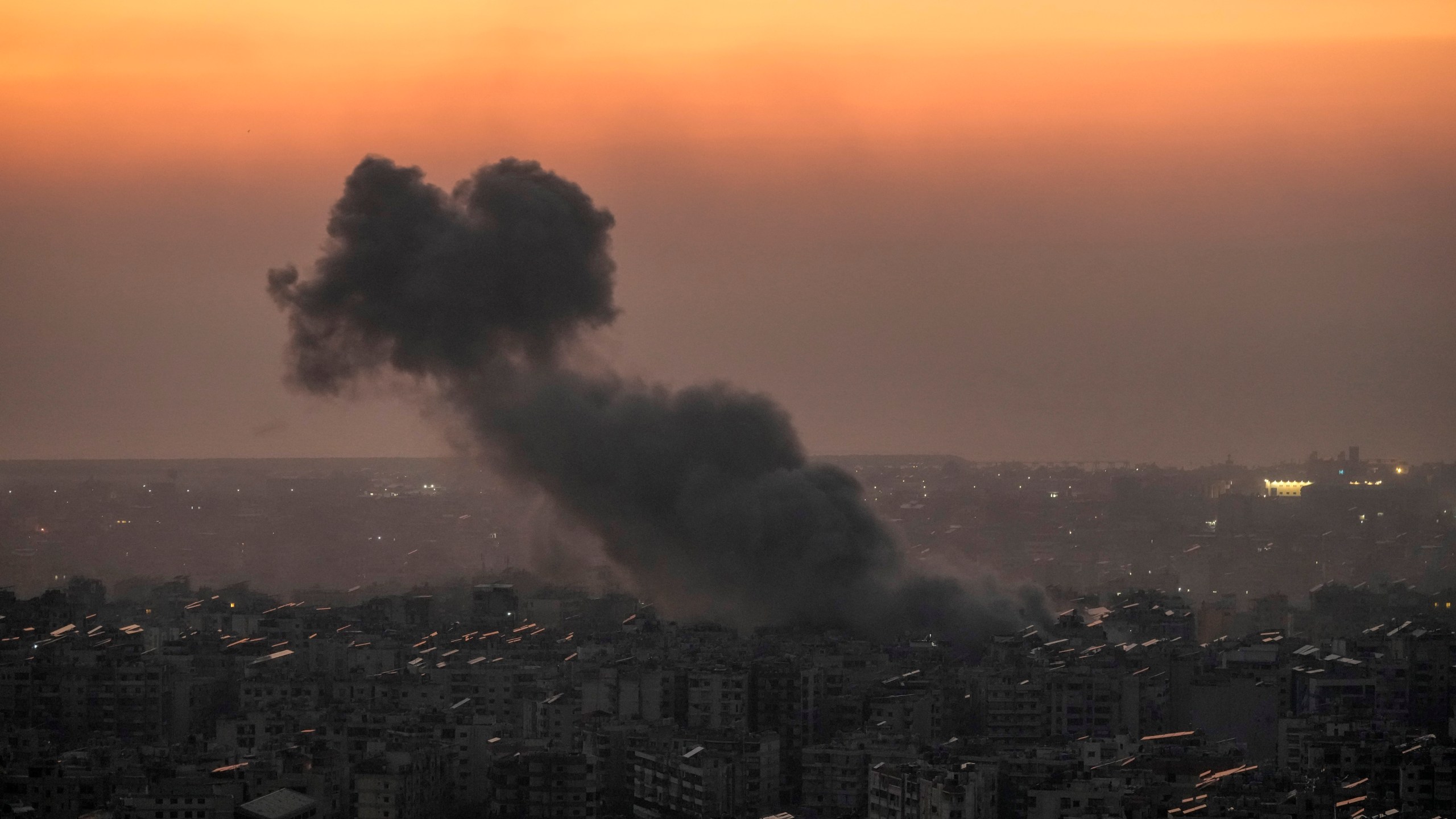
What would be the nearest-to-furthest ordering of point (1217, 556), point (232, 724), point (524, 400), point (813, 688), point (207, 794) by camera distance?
point (207, 794) → point (232, 724) → point (813, 688) → point (524, 400) → point (1217, 556)

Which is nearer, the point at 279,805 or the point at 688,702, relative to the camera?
the point at 279,805

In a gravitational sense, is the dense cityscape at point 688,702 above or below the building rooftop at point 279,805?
above

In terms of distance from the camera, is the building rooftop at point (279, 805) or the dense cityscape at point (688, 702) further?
the dense cityscape at point (688, 702)

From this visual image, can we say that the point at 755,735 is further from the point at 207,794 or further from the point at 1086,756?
the point at 207,794

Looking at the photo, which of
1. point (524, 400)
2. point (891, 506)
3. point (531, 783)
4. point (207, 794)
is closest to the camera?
point (207, 794)

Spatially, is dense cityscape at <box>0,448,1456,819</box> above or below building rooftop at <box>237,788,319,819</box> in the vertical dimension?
above

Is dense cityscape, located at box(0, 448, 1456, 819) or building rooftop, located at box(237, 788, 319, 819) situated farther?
dense cityscape, located at box(0, 448, 1456, 819)

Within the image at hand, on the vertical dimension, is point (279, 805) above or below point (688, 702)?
below

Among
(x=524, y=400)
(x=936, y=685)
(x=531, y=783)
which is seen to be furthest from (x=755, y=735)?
(x=524, y=400)
